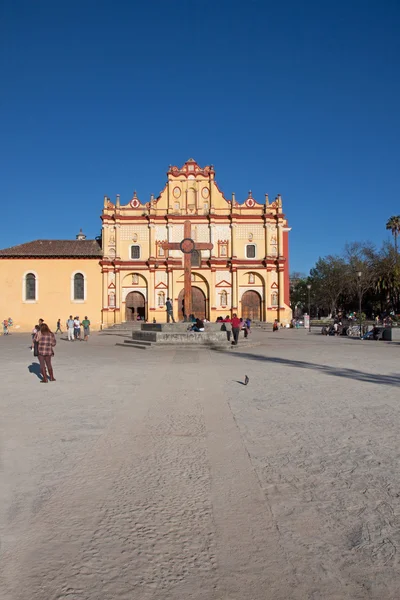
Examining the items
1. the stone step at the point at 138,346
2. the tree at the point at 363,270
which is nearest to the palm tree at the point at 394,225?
the tree at the point at 363,270

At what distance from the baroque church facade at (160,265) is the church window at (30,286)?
9 cm

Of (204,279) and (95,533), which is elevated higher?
(204,279)

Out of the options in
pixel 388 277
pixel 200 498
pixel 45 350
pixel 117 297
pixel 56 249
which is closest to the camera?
pixel 200 498

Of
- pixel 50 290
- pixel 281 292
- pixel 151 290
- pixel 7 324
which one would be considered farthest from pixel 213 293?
pixel 7 324

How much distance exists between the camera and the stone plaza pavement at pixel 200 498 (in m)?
2.60

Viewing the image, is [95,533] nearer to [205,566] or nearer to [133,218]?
[205,566]

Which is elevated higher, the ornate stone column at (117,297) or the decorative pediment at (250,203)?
the decorative pediment at (250,203)

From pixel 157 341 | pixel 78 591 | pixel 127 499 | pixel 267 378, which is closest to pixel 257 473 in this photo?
pixel 127 499

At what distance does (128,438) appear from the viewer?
548 cm

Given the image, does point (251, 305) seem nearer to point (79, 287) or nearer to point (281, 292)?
point (281, 292)

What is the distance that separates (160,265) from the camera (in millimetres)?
43031

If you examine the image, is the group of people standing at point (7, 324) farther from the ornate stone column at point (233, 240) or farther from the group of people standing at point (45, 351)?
the group of people standing at point (45, 351)

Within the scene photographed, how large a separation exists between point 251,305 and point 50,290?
64.2 ft

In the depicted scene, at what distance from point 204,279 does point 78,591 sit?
136ft
